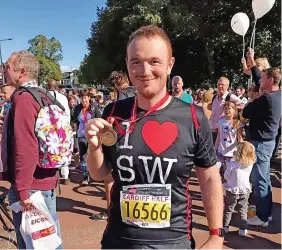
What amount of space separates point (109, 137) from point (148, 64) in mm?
388

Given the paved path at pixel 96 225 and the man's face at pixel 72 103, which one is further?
the man's face at pixel 72 103

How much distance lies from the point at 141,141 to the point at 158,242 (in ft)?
1.56

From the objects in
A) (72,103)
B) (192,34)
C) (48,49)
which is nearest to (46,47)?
(48,49)

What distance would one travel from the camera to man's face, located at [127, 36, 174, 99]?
1685 mm

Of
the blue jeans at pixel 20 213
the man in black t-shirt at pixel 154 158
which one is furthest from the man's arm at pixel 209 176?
the blue jeans at pixel 20 213

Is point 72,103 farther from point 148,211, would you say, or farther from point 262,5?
point 148,211

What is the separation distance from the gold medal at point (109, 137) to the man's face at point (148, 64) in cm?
24

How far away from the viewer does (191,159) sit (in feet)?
5.78

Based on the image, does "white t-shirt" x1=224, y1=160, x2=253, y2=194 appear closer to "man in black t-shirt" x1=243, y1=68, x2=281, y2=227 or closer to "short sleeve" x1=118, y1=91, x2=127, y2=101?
"man in black t-shirt" x1=243, y1=68, x2=281, y2=227

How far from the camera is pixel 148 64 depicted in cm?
169

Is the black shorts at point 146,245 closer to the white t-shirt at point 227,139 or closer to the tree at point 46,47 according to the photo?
the white t-shirt at point 227,139

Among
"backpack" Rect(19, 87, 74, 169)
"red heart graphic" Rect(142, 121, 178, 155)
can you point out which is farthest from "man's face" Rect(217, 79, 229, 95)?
"red heart graphic" Rect(142, 121, 178, 155)

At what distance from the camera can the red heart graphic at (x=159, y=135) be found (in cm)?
170

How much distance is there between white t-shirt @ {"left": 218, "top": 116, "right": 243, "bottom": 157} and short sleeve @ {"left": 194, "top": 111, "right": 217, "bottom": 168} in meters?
3.91
